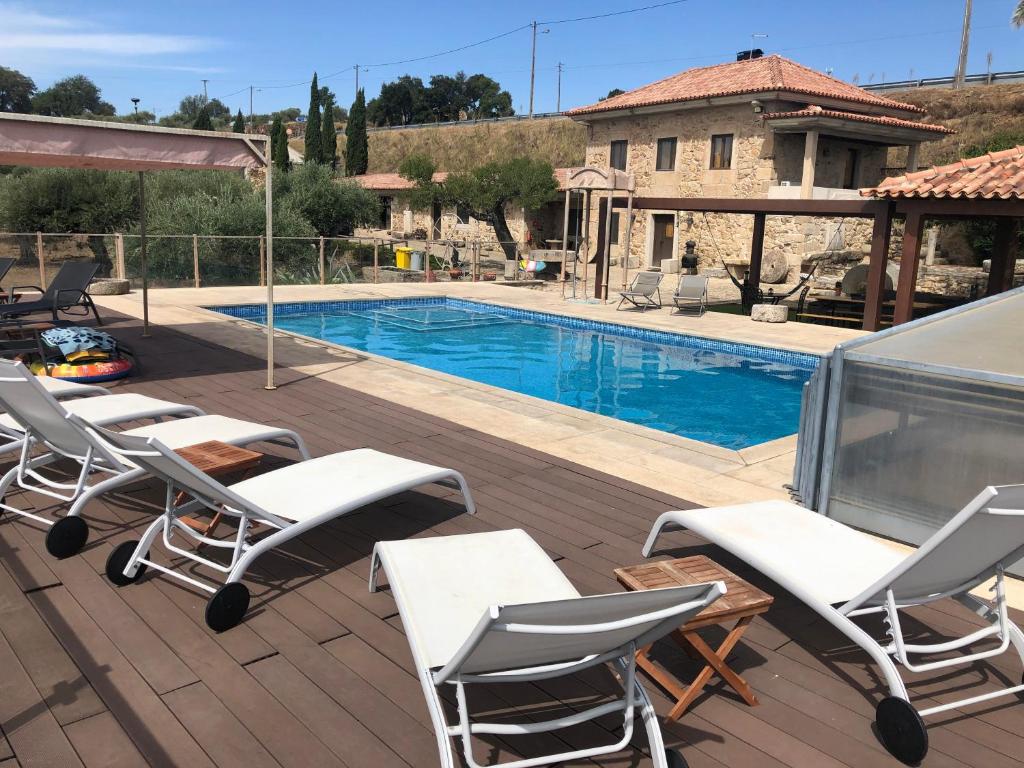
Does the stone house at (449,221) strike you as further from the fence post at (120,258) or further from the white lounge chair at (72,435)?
the white lounge chair at (72,435)

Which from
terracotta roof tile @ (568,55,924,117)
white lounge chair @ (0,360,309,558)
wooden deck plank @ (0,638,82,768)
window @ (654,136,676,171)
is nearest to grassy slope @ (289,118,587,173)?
terracotta roof tile @ (568,55,924,117)

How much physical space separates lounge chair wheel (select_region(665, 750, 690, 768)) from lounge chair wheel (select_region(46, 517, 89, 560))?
9.30 feet

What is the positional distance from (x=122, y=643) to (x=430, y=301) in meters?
14.6

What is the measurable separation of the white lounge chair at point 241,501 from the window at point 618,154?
89.5 ft

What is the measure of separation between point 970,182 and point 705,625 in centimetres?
1243

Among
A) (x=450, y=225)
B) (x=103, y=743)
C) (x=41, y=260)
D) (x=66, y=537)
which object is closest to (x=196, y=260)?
(x=41, y=260)

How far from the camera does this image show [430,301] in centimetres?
1731

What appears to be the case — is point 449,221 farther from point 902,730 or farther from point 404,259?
point 902,730

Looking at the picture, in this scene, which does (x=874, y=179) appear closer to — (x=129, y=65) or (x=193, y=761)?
(x=193, y=761)

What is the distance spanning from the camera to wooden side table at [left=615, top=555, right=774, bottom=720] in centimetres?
264

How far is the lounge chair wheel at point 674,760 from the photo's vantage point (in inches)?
89.0

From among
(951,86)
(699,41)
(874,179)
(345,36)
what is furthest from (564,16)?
(874,179)

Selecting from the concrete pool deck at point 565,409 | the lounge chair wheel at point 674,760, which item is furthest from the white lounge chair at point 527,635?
the concrete pool deck at point 565,409

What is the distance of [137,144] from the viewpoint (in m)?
6.81
